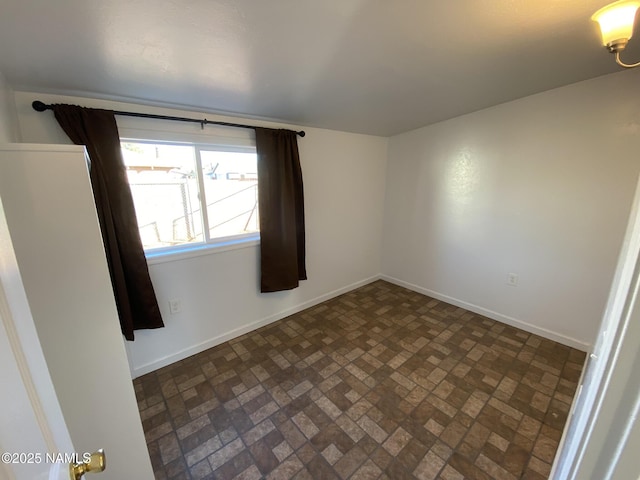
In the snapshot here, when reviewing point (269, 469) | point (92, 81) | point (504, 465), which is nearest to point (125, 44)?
point (92, 81)

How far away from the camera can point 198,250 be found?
2117 millimetres

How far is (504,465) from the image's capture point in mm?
1355

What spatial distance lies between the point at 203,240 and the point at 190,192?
42cm

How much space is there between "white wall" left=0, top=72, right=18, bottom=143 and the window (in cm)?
49

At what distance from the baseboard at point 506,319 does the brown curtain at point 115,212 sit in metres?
3.02

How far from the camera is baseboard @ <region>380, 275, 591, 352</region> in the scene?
7.47 ft

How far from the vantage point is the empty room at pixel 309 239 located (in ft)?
2.77

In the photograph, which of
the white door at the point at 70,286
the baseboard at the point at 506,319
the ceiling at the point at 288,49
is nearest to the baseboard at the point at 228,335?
the baseboard at the point at 506,319

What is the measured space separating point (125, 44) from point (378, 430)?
249 centimetres

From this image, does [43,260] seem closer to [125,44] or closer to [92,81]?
[125,44]

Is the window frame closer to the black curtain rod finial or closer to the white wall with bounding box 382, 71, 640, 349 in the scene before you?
the black curtain rod finial

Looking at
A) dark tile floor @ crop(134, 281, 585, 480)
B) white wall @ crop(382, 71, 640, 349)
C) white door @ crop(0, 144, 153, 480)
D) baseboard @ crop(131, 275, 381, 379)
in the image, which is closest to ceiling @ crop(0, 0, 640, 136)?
white wall @ crop(382, 71, 640, 349)

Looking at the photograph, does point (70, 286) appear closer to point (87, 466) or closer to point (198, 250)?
point (87, 466)

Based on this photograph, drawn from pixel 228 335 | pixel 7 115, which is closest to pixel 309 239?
pixel 228 335
